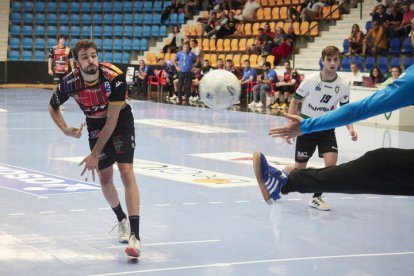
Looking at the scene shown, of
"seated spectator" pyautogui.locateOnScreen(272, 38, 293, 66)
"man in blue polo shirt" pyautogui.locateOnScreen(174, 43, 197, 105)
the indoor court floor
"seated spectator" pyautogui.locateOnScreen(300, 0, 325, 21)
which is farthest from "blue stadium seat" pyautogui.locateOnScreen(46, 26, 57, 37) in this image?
the indoor court floor

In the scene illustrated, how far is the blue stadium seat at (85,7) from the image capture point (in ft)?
122

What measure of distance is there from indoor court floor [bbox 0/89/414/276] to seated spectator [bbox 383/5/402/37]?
9.95 metres

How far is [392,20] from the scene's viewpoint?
2389 centimetres

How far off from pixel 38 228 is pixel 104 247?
39.1 inches

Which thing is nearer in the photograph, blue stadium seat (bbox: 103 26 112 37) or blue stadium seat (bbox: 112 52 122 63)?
blue stadium seat (bbox: 112 52 122 63)

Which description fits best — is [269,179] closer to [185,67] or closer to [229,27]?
[185,67]

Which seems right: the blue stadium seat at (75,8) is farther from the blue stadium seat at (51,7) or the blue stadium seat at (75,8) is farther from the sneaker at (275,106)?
the sneaker at (275,106)

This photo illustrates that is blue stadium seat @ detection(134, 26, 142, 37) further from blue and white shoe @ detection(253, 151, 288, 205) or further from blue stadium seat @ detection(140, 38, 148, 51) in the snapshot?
blue and white shoe @ detection(253, 151, 288, 205)

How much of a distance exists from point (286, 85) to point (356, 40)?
2.43m

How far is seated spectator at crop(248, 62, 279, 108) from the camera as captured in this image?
2484 cm

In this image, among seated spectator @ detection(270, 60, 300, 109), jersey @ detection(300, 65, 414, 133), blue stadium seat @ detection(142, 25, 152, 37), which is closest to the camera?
jersey @ detection(300, 65, 414, 133)

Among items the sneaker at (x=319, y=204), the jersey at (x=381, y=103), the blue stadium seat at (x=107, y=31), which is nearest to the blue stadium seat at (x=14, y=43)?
the blue stadium seat at (x=107, y=31)

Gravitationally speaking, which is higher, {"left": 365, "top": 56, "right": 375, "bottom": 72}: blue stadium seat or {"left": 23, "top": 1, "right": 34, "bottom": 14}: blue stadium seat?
{"left": 23, "top": 1, "right": 34, "bottom": 14}: blue stadium seat

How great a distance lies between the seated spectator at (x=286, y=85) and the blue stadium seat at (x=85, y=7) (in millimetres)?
14881
